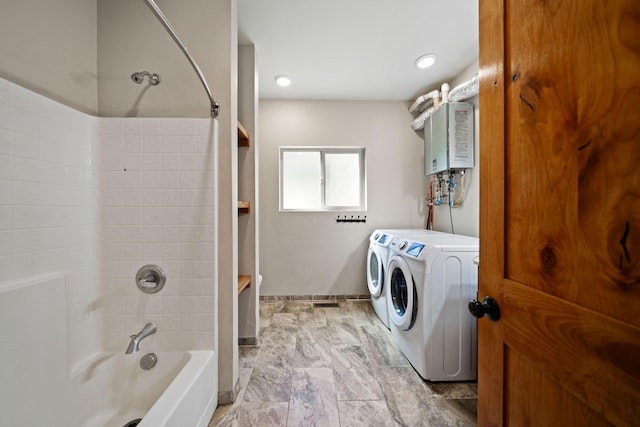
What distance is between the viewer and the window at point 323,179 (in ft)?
9.58

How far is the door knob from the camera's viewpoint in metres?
0.67

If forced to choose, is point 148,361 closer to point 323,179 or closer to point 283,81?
point 323,179

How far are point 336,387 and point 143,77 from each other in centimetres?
205

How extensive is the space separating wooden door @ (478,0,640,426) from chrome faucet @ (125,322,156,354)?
1.38 m

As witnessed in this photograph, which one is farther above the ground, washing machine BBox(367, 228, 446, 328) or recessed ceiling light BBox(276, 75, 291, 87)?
recessed ceiling light BBox(276, 75, 291, 87)

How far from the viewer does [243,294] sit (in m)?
1.89

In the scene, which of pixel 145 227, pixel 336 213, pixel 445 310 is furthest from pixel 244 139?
pixel 445 310

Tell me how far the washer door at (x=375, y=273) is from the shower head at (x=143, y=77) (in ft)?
6.80

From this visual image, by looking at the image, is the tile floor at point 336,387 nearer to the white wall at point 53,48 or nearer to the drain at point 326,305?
the drain at point 326,305

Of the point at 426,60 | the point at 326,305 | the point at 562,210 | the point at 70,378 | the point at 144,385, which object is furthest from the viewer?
the point at 326,305

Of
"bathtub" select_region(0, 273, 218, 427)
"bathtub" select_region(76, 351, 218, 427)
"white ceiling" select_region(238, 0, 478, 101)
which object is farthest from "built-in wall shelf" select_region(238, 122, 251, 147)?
"bathtub" select_region(76, 351, 218, 427)

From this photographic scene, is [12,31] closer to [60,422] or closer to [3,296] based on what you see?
[3,296]

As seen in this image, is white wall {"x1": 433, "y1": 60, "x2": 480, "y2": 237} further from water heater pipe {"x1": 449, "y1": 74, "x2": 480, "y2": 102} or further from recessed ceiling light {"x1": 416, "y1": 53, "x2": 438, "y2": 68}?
recessed ceiling light {"x1": 416, "y1": 53, "x2": 438, "y2": 68}

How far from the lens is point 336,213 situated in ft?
9.30
